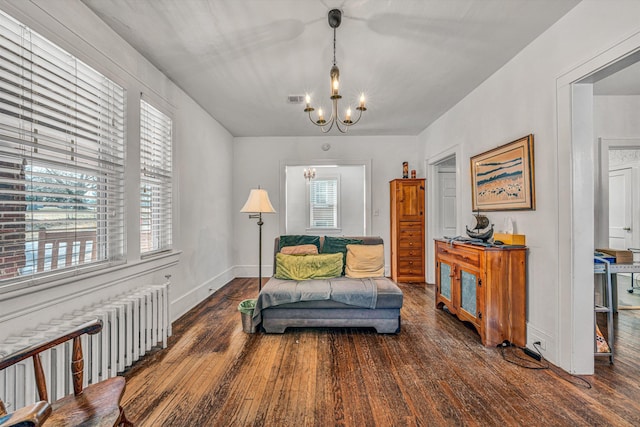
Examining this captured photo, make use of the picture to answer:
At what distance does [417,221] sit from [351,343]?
2855 millimetres

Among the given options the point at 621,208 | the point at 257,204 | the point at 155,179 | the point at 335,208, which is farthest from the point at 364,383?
the point at 621,208

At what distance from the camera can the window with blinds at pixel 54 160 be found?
1.54 metres

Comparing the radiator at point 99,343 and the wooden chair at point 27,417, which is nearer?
the wooden chair at point 27,417

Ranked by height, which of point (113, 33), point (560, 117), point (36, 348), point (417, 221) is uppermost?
point (113, 33)

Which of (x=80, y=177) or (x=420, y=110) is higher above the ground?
(x=420, y=110)

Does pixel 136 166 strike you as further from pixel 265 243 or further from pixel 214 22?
pixel 265 243

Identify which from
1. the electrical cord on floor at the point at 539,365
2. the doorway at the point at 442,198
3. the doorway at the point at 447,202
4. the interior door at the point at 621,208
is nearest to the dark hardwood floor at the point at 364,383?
the electrical cord on floor at the point at 539,365

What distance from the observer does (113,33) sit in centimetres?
227

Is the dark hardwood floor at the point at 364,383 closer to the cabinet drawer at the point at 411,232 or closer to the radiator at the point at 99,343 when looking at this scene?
the radiator at the point at 99,343

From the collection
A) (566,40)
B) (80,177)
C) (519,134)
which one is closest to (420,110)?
(519,134)

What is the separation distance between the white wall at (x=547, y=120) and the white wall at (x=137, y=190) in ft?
11.7

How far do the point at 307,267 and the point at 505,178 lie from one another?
2.30m

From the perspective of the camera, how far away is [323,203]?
6957 mm

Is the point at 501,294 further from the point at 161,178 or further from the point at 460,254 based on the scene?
the point at 161,178
